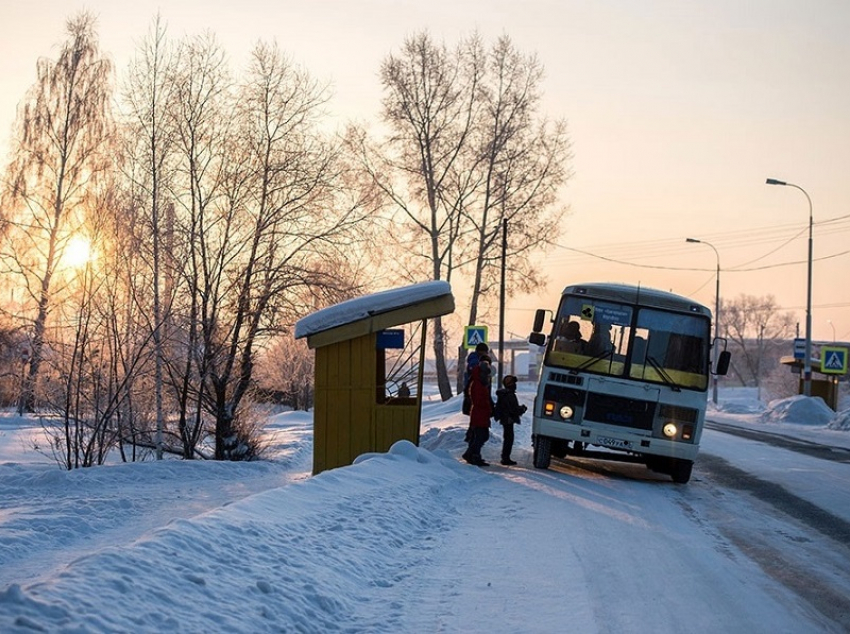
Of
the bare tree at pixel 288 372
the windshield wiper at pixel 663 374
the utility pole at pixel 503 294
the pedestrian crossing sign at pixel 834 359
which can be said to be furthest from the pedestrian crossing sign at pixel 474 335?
the windshield wiper at pixel 663 374

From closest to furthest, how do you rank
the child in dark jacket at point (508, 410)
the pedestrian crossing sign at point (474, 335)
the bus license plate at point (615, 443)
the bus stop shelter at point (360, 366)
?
the bus license plate at point (615, 443) → the bus stop shelter at point (360, 366) → the child in dark jacket at point (508, 410) → the pedestrian crossing sign at point (474, 335)

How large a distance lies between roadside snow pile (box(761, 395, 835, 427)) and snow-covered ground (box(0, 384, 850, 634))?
2360cm

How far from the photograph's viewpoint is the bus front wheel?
16562 mm

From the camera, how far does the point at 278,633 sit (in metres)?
5.79

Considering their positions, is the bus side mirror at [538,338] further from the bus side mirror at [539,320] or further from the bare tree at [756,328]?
the bare tree at [756,328]

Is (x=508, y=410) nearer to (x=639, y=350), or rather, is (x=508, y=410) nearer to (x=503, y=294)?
(x=639, y=350)

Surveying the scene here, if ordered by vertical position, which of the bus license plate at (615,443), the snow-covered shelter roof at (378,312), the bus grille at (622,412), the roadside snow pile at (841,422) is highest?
the snow-covered shelter roof at (378,312)

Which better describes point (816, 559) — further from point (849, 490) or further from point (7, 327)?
point (7, 327)

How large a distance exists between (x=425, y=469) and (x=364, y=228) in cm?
907

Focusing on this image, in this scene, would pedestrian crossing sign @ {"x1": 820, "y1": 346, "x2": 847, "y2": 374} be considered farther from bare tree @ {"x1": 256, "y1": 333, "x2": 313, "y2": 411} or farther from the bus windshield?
the bus windshield

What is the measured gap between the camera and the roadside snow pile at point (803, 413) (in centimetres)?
3850

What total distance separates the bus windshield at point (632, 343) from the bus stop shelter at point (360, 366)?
2188 millimetres

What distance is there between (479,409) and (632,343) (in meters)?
2.86

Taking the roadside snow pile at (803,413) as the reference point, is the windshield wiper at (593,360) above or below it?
above
